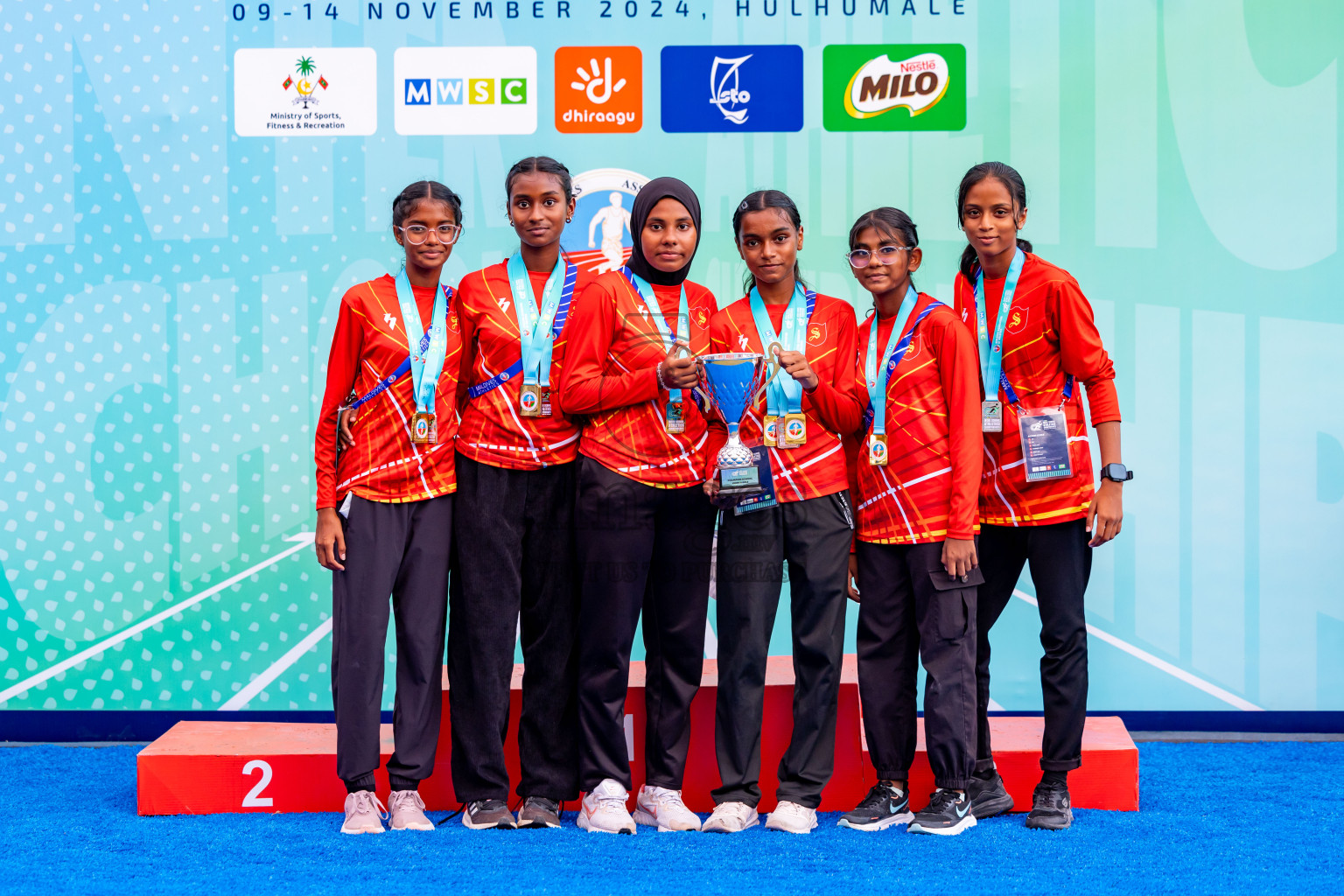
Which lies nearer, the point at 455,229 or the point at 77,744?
the point at 455,229

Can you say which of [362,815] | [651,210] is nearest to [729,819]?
[362,815]

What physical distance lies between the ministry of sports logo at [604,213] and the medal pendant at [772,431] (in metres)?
1.30

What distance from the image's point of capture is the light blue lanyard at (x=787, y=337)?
9.40 ft

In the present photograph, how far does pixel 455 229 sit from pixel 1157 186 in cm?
252

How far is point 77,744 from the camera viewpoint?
4.06 m

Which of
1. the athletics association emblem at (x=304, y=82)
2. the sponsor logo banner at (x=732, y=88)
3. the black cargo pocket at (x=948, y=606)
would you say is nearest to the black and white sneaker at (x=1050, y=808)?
the black cargo pocket at (x=948, y=606)

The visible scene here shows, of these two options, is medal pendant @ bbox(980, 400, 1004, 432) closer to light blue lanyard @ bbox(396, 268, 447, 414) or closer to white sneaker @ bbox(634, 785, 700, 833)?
white sneaker @ bbox(634, 785, 700, 833)

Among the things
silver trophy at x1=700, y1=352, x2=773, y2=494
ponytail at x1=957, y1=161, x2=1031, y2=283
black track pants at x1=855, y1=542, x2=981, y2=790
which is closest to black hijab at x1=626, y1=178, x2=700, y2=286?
silver trophy at x1=700, y1=352, x2=773, y2=494

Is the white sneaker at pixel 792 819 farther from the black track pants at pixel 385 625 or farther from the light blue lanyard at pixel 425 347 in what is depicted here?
the light blue lanyard at pixel 425 347

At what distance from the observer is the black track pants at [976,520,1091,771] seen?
2975 millimetres

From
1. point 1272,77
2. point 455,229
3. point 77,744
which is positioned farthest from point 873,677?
point 77,744

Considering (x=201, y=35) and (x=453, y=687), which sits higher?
(x=201, y=35)

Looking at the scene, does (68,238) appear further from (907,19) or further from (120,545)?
(907,19)

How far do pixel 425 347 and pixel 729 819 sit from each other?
1.46 meters
